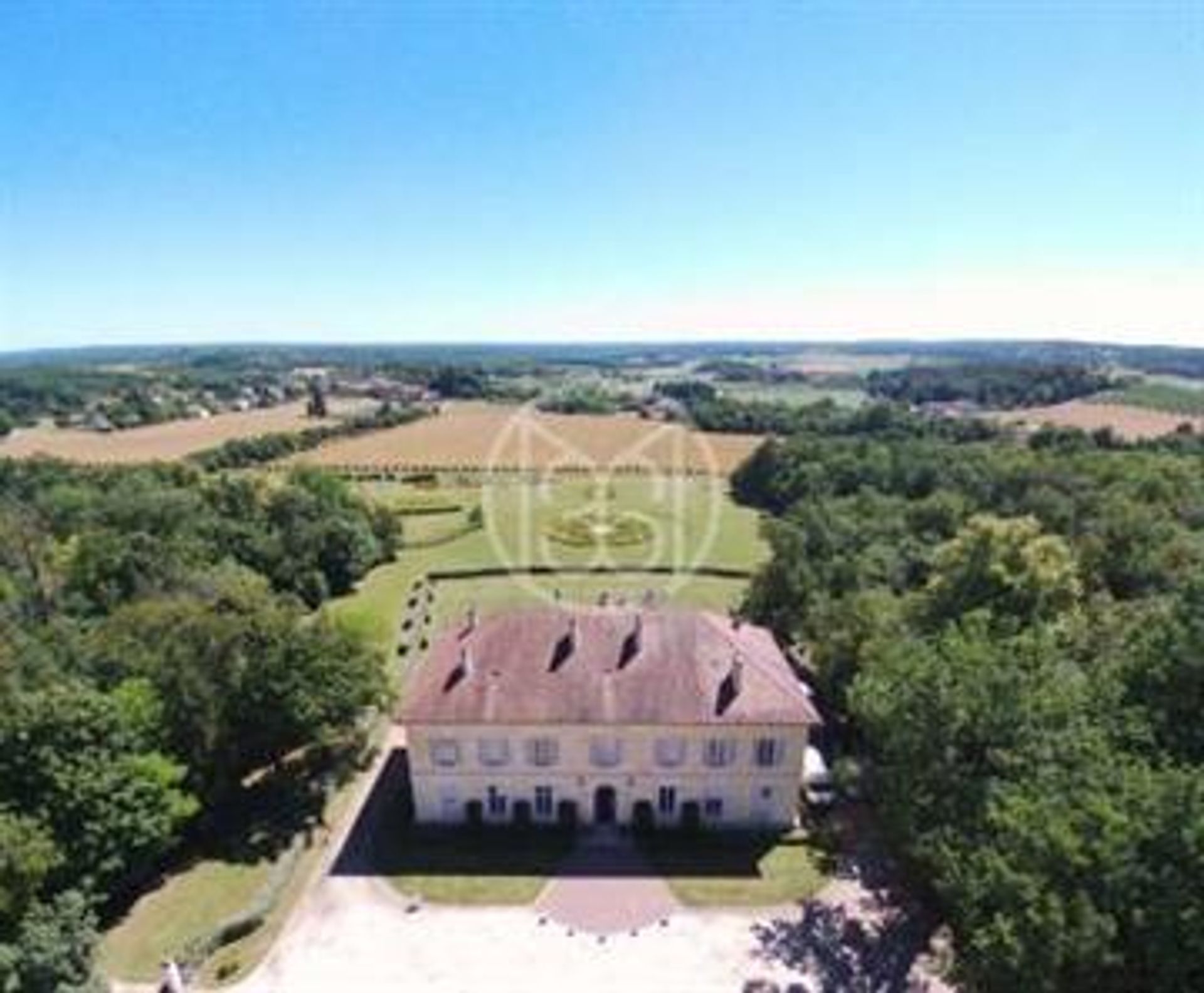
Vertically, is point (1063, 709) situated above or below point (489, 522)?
above

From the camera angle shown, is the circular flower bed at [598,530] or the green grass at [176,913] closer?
the green grass at [176,913]

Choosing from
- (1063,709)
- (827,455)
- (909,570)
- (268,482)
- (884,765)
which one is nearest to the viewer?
(1063,709)

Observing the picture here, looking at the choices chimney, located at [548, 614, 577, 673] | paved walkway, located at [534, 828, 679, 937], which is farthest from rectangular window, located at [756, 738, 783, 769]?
chimney, located at [548, 614, 577, 673]

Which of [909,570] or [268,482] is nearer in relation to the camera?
[909,570]

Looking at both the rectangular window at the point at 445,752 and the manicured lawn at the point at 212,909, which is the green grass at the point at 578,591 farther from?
the manicured lawn at the point at 212,909

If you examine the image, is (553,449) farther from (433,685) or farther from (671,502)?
(433,685)

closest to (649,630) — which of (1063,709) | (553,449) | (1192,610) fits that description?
(1063,709)

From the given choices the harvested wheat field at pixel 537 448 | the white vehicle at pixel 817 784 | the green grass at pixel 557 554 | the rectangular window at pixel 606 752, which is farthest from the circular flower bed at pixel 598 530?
the rectangular window at pixel 606 752

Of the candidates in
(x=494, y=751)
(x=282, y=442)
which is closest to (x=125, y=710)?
(x=494, y=751)
